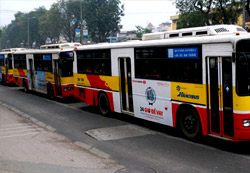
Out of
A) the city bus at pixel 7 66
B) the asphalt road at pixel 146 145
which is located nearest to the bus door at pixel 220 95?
the asphalt road at pixel 146 145

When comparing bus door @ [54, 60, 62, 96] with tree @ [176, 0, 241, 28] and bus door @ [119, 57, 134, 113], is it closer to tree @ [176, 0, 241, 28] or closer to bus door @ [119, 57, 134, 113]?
bus door @ [119, 57, 134, 113]

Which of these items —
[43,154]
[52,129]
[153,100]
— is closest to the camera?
[43,154]

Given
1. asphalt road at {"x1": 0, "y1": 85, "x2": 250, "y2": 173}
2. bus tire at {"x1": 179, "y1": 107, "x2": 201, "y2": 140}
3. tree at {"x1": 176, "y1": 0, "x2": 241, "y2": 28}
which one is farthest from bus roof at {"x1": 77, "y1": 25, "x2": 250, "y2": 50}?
tree at {"x1": 176, "y1": 0, "x2": 241, "y2": 28}

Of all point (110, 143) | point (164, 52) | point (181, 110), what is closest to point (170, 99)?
point (181, 110)

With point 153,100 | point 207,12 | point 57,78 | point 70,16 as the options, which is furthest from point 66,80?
point 70,16

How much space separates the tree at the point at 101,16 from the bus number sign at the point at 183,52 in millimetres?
62820

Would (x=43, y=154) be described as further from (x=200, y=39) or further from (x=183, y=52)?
(x=200, y=39)

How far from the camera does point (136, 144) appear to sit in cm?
973

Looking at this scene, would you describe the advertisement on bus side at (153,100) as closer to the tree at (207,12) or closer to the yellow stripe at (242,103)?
the yellow stripe at (242,103)

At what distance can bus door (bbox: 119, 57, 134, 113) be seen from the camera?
12311 millimetres

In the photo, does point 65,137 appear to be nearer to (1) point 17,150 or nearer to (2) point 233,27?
(1) point 17,150

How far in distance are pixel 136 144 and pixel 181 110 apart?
1.64 meters

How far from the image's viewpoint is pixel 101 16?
71.4 metres

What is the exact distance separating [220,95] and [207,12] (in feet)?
86.1
